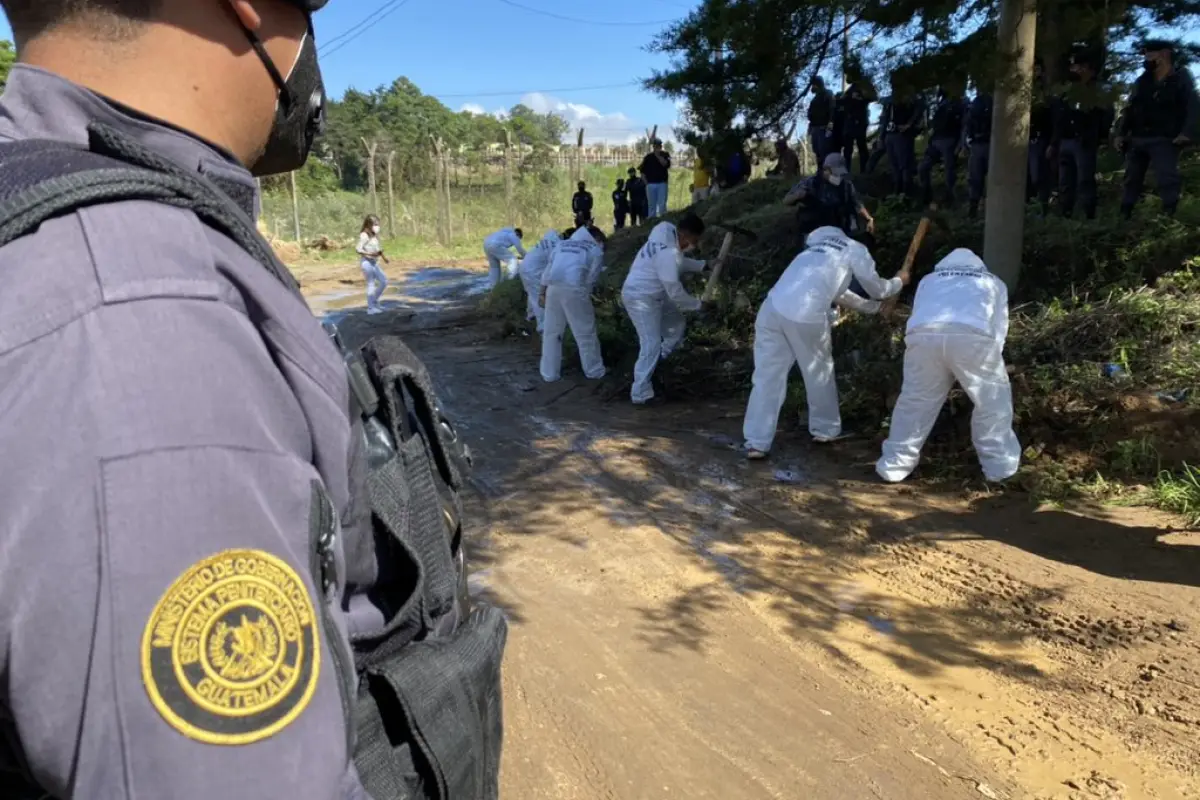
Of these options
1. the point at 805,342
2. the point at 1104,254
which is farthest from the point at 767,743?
the point at 1104,254

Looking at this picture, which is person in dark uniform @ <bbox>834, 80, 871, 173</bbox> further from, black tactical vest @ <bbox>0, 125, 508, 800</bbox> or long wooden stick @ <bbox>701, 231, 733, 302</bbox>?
black tactical vest @ <bbox>0, 125, 508, 800</bbox>

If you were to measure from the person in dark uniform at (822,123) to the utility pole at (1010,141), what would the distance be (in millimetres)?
4337

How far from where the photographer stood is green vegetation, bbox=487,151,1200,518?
18.1 ft

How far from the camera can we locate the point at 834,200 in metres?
8.91

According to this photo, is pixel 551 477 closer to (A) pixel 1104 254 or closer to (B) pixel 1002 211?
(B) pixel 1002 211

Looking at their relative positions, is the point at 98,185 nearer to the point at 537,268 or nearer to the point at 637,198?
the point at 537,268

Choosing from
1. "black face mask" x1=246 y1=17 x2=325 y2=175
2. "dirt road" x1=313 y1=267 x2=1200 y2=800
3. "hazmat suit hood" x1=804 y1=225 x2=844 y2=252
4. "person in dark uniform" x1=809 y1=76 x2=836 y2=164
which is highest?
"person in dark uniform" x1=809 y1=76 x2=836 y2=164

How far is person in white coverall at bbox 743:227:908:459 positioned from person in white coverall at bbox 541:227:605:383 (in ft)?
11.1

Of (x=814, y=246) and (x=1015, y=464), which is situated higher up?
(x=814, y=246)

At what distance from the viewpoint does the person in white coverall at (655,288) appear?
8.73 meters

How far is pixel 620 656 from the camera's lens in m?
3.80

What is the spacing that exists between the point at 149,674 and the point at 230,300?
→ 0.32 m

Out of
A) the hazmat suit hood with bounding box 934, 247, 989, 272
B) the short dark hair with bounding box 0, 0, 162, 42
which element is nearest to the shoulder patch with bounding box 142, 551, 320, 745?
the short dark hair with bounding box 0, 0, 162, 42

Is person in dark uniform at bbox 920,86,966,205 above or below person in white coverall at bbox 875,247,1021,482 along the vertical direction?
above
